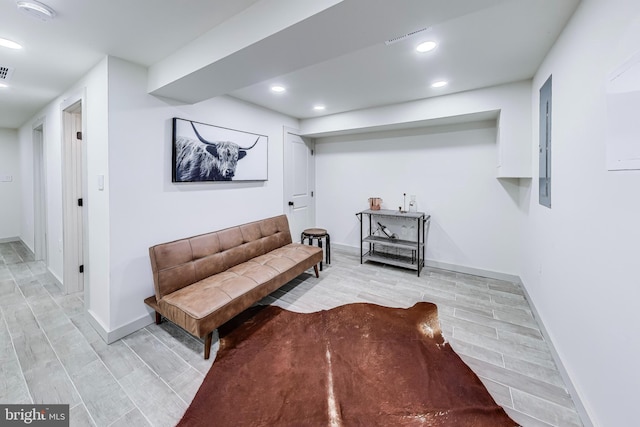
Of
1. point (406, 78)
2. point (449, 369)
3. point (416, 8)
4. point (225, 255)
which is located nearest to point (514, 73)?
point (406, 78)

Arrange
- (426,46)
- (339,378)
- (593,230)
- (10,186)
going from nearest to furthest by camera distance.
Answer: (593,230), (339,378), (426,46), (10,186)

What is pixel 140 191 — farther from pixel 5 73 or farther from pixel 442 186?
pixel 442 186

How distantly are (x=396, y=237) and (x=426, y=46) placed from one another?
2844mm

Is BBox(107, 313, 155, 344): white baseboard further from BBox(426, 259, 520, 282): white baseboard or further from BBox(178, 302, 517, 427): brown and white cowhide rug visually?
BBox(426, 259, 520, 282): white baseboard

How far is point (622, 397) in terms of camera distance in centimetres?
115

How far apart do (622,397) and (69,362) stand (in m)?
3.40

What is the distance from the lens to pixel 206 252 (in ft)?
8.76

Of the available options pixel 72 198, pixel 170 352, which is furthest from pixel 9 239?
pixel 170 352

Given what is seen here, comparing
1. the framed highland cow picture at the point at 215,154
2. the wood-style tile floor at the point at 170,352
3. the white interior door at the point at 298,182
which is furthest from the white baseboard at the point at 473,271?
the framed highland cow picture at the point at 215,154

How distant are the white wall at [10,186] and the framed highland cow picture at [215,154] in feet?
17.1

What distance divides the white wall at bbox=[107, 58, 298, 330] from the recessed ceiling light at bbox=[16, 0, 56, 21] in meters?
0.54

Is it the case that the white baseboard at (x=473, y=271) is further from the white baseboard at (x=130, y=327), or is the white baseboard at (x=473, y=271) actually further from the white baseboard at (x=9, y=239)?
the white baseboard at (x=9, y=239)

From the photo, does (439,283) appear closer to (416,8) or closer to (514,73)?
(514,73)

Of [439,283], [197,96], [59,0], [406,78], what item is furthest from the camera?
[439,283]
